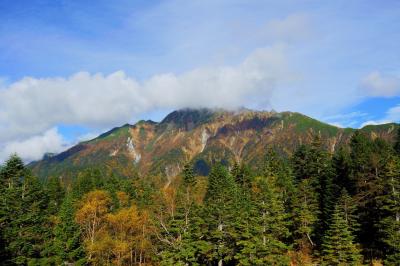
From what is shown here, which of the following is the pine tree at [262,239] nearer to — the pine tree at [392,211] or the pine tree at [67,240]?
the pine tree at [392,211]

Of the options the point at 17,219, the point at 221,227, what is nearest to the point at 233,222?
the point at 221,227

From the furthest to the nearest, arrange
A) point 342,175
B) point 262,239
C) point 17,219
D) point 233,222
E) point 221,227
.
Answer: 1. point 342,175
2. point 221,227
3. point 233,222
4. point 262,239
5. point 17,219

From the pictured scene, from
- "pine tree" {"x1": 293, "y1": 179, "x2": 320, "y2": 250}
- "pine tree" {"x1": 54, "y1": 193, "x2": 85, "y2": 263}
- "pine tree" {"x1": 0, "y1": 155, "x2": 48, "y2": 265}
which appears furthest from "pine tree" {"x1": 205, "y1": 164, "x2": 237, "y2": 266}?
"pine tree" {"x1": 0, "y1": 155, "x2": 48, "y2": 265}

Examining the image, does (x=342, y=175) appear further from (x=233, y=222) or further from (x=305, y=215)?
(x=233, y=222)

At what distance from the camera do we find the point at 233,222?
176ft

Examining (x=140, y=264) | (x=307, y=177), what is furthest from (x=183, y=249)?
(x=307, y=177)

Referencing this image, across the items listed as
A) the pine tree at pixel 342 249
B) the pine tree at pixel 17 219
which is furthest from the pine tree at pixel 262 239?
the pine tree at pixel 17 219

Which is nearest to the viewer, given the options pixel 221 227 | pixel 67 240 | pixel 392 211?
pixel 392 211

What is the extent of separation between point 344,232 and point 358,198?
41.4ft

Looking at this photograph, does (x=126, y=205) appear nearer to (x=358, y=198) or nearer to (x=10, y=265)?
(x=10, y=265)

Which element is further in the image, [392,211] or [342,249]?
[392,211]

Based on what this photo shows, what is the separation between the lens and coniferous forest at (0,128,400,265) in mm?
49812

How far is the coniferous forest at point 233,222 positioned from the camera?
49.8 m

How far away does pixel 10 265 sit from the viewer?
47531 mm
